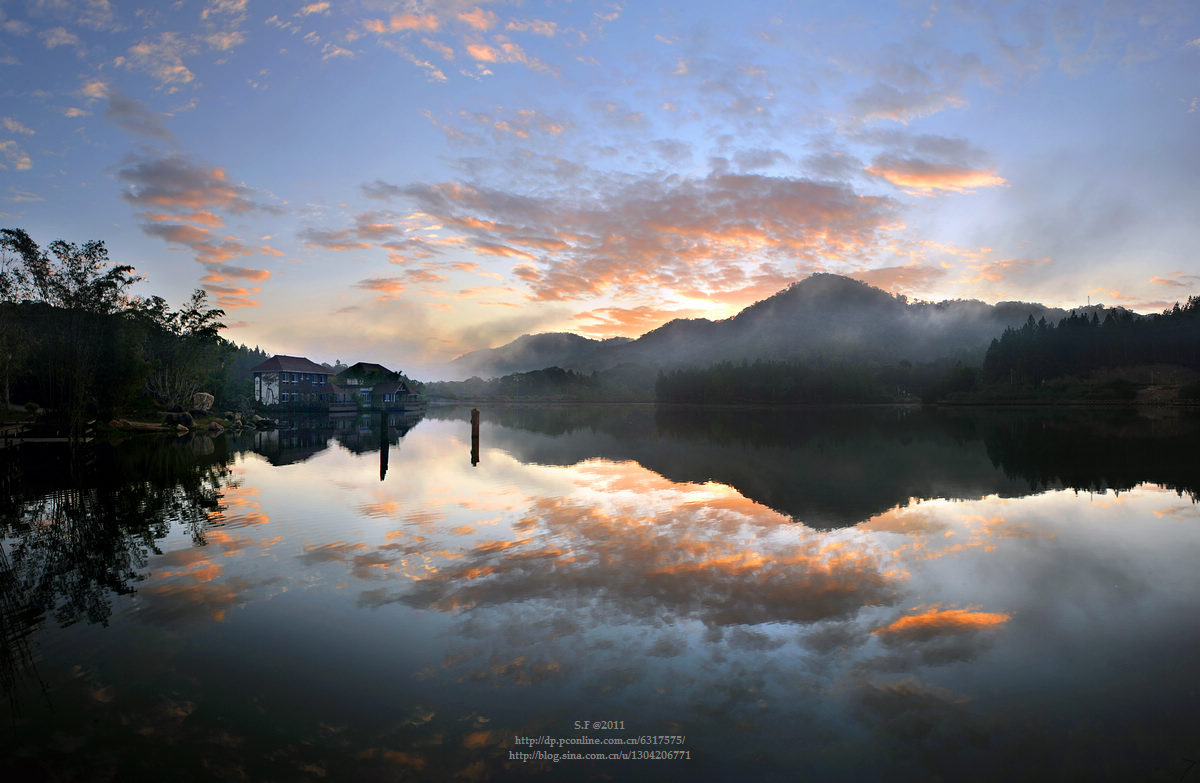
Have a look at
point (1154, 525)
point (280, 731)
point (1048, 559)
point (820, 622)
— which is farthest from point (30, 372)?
point (1154, 525)

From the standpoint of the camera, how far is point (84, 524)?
45.0ft

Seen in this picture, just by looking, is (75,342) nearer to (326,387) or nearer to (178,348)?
(178,348)

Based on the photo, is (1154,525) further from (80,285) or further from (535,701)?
(80,285)

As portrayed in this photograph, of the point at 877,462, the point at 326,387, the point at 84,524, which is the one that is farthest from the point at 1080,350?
the point at 84,524

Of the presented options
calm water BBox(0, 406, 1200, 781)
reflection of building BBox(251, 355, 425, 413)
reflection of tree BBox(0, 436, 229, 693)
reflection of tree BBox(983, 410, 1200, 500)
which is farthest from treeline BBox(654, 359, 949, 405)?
reflection of tree BBox(0, 436, 229, 693)

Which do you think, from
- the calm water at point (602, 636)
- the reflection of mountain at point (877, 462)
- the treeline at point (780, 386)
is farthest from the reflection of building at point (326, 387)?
A: the treeline at point (780, 386)

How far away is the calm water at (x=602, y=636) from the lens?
5016mm

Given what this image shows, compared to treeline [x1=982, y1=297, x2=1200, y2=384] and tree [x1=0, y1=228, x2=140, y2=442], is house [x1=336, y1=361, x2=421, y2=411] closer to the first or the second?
tree [x1=0, y1=228, x2=140, y2=442]

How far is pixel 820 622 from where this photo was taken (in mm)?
7879

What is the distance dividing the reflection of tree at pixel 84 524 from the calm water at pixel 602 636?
107 millimetres

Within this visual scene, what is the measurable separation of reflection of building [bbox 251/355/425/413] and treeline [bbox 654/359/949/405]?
Result: 7402 centimetres

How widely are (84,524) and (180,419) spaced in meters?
44.0

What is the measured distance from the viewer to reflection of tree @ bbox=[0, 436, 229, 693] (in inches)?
342

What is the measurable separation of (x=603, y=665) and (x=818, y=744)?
239 centimetres
